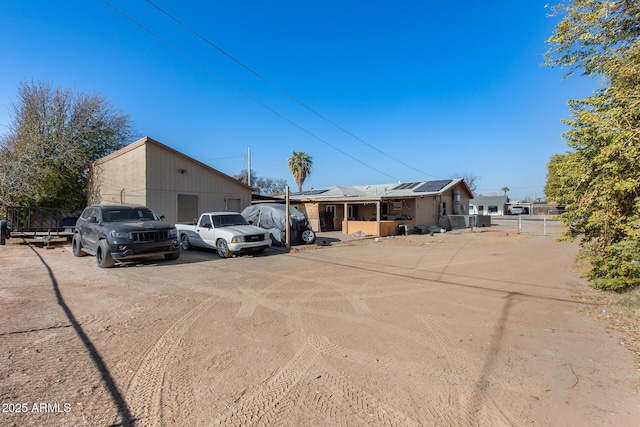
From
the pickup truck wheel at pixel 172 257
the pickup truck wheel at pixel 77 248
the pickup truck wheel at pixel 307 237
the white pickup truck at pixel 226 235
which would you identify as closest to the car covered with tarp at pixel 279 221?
the pickup truck wheel at pixel 307 237

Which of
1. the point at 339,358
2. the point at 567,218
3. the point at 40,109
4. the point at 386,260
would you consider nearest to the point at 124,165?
the point at 40,109

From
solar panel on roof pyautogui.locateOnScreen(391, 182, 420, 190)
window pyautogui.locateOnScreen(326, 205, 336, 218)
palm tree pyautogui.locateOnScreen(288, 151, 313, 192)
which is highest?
palm tree pyautogui.locateOnScreen(288, 151, 313, 192)

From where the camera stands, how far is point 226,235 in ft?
38.6

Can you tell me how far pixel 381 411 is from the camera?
9.18 ft

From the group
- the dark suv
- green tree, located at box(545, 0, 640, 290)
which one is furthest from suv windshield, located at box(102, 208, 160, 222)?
green tree, located at box(545, 0, 640, 290)

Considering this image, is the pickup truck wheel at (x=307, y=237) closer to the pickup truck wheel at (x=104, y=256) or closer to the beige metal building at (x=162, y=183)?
the beige metal building at (x=162, y=183)

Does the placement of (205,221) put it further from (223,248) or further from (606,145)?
(606,145)

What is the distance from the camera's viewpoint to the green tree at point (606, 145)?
5664 mm

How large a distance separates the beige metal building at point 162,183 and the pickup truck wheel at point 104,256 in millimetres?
6777

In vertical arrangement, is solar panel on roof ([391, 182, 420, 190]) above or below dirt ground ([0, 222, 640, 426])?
above

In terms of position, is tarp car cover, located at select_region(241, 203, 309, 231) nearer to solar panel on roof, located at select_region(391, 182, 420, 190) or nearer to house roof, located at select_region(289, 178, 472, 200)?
house roof, located at select_region(289, 178, 472, 200)

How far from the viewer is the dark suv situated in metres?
9.12

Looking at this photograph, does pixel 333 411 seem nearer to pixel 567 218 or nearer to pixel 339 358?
pixel 339 358

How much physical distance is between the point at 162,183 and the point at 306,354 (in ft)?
48.9
